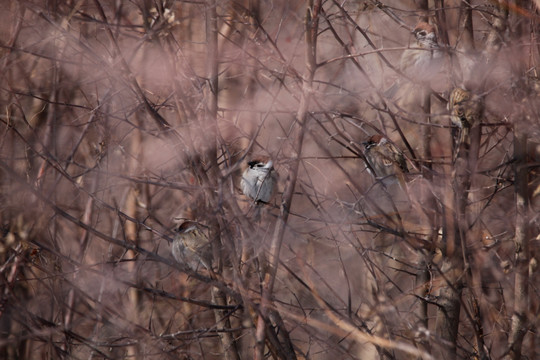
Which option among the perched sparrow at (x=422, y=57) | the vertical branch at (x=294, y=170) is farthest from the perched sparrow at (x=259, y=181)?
the perched sparrow at (x=422, y=57)

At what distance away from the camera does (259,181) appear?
450 cm

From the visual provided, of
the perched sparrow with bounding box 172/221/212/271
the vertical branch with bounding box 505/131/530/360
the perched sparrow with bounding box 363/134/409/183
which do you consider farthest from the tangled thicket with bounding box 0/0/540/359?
the perched sparrow with bounding box 172/221/212/271

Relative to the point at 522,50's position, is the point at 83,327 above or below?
below

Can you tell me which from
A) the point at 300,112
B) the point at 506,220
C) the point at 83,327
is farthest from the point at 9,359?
the point at 506,220

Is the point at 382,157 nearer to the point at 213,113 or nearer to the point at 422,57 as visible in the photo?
the point at 422,57

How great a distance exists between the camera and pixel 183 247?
437 cm

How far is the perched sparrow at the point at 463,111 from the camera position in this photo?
3.65 meters

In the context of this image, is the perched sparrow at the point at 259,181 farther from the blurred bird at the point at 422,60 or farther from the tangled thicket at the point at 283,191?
the blurred bird at the point at 422,60

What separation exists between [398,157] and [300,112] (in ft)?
4.39

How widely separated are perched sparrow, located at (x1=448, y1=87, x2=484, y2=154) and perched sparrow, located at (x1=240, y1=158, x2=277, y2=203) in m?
1.29

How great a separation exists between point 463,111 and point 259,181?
4.91 ft

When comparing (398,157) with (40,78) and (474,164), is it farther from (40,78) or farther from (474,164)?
(40,78)

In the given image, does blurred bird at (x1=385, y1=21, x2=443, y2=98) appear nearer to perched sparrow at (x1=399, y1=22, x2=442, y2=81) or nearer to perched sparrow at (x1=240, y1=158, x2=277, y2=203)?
perched sparrow at (x1=399, y1=22, x2=442, y2=81)

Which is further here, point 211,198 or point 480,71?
point 480,71
